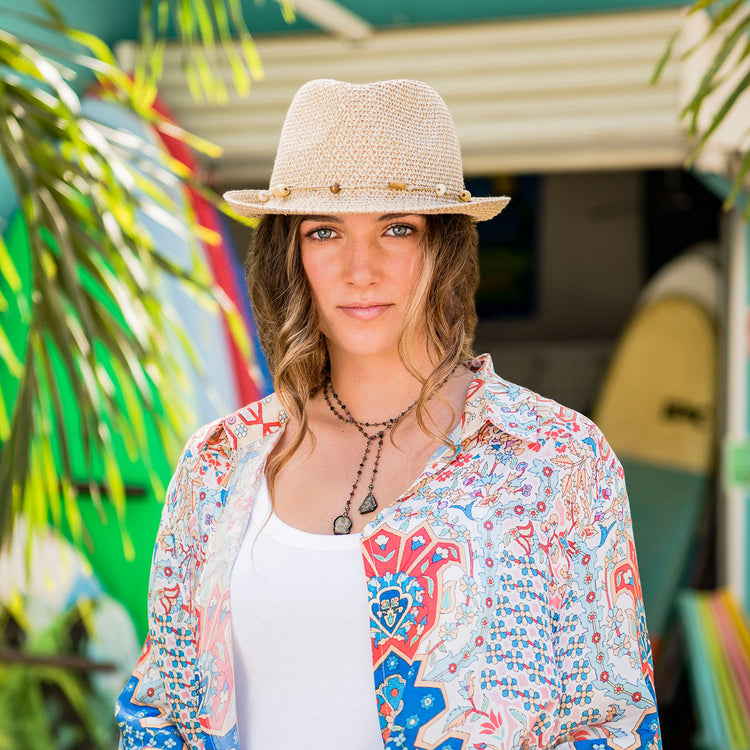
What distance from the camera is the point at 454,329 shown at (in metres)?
1.42

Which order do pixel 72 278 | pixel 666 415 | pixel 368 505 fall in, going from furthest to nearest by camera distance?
pixel 666 415 < pixel 72 278 < pixel 368 505

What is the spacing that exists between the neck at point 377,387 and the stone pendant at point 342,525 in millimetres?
173

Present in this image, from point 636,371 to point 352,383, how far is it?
3744mm

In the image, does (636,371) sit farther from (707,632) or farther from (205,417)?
(205,417)

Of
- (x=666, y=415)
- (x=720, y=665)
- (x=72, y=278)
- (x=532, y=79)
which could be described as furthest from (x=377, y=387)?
(x=666, y=415)

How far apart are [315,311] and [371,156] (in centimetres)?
24

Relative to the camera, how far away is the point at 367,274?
1348mm

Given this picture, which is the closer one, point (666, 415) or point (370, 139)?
point (370, 139)

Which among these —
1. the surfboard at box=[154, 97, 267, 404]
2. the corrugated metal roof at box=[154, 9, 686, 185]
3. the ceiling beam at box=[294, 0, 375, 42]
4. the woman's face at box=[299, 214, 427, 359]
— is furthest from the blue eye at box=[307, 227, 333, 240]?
the corrugated metal roof at box=[154, 9, 686, 185]

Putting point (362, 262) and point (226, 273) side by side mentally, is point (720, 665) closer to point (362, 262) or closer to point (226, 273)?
point (226, 273)

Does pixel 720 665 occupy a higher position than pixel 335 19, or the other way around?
pixel 335 19

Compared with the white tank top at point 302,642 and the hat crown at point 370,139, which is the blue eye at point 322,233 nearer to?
the hat crown at point 370,139

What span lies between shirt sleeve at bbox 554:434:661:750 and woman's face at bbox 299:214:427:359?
1.02 ft

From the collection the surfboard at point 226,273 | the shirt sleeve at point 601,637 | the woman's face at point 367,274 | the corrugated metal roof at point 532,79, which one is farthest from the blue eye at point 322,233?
the corrugated metal roof at point 532,79
